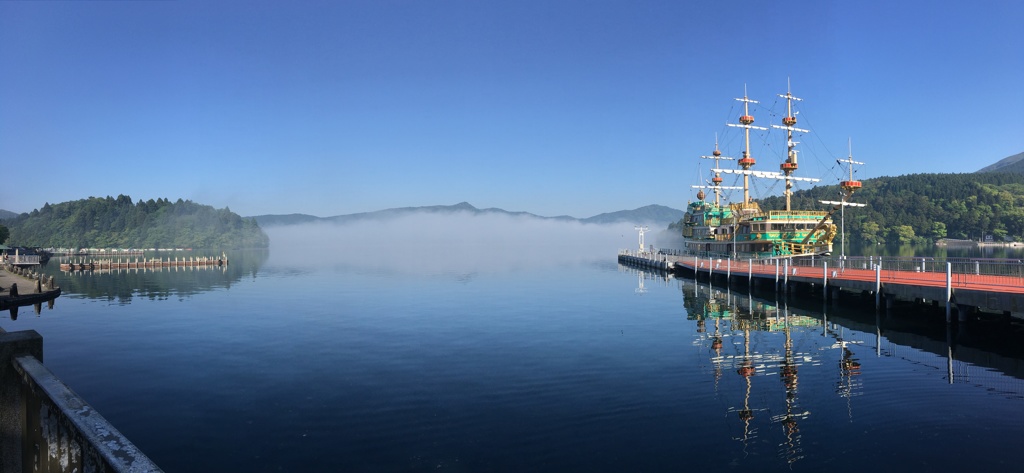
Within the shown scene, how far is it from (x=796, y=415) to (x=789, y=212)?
217 ft

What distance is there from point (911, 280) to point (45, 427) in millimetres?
41816

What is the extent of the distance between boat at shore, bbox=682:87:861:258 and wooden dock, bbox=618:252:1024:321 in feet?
44.2

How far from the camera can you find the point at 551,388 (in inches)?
736

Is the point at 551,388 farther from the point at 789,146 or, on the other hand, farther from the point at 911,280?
the point at 789,146

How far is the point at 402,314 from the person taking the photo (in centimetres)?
3831

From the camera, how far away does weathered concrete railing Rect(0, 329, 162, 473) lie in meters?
3.37

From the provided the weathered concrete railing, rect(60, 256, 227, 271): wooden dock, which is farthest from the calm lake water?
rect(60, 256, 227, 271): wooden dock

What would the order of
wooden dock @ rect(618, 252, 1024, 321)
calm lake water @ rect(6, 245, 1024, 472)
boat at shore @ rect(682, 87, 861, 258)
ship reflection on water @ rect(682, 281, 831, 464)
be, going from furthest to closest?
boat at shore @ rect(682, 87, 861, 258), wooden dock @ rect(618, 252, 1024, 321), ship reflection on water @ rect(682, 281, 831, 464), calm lake water @ rect(6, 245, 1024, 472)

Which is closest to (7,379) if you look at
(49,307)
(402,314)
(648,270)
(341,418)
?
(341,418)

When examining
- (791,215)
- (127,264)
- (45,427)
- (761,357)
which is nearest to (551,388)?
(761,357)

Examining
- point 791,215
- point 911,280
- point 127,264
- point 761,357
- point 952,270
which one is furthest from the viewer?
point 127,264

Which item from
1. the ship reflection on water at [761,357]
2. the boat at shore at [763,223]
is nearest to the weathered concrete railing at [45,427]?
the ship reflection on water at [761,357]

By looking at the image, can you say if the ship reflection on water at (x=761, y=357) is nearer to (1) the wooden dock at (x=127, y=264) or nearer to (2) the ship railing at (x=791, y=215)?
(2) the ship railing at (x=791, y=215)

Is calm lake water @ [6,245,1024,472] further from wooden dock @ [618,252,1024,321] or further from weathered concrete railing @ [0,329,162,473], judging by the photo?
weathered concrete railing @ [0,329,162,473]
